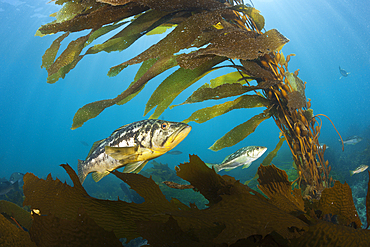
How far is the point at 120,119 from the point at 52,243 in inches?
2921

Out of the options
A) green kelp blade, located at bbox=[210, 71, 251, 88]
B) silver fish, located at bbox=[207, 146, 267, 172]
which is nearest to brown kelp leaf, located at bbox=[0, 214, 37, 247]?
green kelp blade, located at bbox=[210, 71, 251, 88]

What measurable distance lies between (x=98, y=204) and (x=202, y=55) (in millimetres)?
649

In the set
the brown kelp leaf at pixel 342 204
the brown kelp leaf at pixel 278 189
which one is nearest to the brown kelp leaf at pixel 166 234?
the brown kelp leaf at pixel 278 189

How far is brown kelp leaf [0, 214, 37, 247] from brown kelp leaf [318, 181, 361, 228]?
0.69 meters

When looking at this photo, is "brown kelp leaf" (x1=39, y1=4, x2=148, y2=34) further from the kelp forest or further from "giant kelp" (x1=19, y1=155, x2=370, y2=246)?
"giant kelp" (x1=19, y1=155, x2=370, y2=246)

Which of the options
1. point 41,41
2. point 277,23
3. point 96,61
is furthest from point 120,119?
point 277,23

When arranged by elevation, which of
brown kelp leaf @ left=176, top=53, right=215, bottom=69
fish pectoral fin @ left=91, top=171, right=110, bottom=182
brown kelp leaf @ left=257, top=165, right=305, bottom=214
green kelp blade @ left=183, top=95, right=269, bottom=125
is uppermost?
brown kelp leaf @ left=176, top=53, right=215, bottom=69

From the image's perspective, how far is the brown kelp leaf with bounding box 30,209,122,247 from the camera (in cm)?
31

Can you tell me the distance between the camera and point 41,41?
33.8 m

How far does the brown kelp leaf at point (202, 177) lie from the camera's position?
48cm

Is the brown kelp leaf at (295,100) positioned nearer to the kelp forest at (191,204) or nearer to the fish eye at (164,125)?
the kelp forest at (191,204)

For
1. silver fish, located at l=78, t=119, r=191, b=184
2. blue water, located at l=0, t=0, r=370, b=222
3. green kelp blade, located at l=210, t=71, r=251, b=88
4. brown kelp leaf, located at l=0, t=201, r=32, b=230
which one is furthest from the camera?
blue water, located at l=0, t=0, r=370, b=222

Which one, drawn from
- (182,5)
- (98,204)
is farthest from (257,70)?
(98,204)

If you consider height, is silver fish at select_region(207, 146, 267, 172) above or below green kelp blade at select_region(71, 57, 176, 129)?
below
